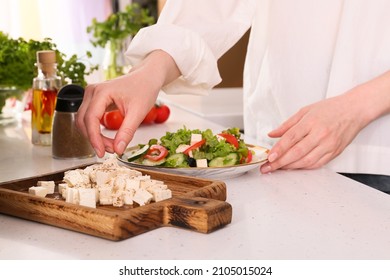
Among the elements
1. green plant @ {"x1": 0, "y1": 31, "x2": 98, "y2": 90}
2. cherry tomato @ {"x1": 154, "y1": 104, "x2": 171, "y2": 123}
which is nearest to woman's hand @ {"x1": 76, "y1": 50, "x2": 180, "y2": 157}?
green plant @ {"x1": 0, "y1": 31, "x2": 98, "y2": 90}

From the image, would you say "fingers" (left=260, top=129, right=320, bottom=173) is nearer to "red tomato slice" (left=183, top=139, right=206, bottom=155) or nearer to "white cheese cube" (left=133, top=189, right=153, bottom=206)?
"red tomato slice" (left=183, top=139, right=206, bottom=155)

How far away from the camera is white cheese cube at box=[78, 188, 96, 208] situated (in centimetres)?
116

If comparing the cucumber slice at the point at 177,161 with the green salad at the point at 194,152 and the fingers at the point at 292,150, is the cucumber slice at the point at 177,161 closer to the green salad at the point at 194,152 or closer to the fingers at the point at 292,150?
the green salad at the point at 194,152

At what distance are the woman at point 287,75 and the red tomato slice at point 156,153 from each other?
0.26 ft

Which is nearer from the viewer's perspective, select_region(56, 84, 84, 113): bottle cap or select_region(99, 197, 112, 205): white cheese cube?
select_region(99, 197, 112, 205): white cheese cube

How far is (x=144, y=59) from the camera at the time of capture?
169 cm

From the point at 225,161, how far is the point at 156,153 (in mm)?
157

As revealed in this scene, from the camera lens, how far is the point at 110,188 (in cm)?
120

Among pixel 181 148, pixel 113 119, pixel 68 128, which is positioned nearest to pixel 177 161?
pixel 181 148

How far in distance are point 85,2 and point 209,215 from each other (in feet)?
16.3

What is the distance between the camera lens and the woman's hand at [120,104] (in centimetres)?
146

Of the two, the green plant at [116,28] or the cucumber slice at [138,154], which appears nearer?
the cucumber slice at [138,154]

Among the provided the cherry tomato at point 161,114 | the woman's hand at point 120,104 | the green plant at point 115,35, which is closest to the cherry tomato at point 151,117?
the cherry tomato at point 161,114

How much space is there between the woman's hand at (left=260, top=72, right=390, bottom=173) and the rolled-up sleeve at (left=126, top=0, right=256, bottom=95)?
0.32 meters
